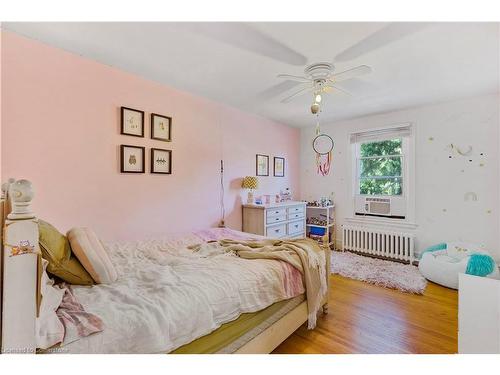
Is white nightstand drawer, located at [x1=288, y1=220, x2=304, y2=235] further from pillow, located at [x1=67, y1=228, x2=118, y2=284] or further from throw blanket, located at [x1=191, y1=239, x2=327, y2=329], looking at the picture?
pillow, located at [x1=67, y1=228, x2=118, y2=284]

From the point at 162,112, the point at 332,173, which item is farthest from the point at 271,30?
the point at 332,173

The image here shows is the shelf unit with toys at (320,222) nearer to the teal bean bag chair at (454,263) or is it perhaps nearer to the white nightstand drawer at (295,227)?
the white nightstand drawer at (295,227)

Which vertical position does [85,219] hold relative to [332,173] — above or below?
below

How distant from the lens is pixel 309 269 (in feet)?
6.11

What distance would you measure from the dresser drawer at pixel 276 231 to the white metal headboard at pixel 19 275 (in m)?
2.86

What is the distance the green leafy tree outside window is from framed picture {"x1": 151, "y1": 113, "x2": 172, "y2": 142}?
10.6 ft

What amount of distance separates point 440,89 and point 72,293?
392 cm

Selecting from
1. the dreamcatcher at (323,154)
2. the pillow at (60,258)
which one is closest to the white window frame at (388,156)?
the dreamcatcher at (323,154)

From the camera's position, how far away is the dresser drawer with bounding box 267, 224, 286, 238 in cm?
351

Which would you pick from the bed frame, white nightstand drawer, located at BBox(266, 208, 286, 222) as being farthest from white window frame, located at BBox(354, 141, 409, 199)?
the bed frame

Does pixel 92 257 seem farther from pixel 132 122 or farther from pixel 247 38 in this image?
pixel 247 38

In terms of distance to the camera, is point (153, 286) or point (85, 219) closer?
point (153, 286)

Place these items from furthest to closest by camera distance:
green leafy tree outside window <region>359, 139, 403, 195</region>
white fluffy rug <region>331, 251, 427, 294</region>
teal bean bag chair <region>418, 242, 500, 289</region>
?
1. green leafy tree outside window <region>359, 139, 403, 195</region>
2. white fluffy rug <region>331, 251, 427, 294</region>
3. teal bean bag chair <region>418, 242, 500, 289</region>

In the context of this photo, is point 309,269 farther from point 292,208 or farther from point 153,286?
point 292,208
